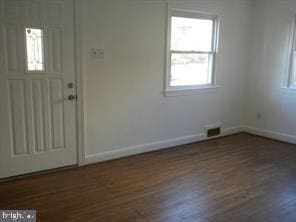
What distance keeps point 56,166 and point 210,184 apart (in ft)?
6.01

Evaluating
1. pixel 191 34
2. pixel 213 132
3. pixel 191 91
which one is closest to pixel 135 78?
pixel 191 91

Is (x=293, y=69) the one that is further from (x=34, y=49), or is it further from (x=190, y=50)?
(x=34, y=49)

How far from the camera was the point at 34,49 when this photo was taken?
3324 millimetres

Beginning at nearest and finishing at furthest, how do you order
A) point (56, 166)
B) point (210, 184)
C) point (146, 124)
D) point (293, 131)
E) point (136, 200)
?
point (136, 200)
point (210, 184)
point (56, 166)
point (146, 124)
point (293, 131)

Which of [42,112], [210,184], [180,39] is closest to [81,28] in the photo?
[42,112]

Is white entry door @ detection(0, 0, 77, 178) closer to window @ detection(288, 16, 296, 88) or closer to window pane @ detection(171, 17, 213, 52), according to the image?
window pane @ detection(171, 17, 213, 52)

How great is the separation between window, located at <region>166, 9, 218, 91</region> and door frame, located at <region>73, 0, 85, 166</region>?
4.38ft

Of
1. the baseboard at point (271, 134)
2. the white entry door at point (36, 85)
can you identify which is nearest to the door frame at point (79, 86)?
the white entry door at point (36, 85)

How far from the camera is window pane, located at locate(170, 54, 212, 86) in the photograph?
14.9 feet

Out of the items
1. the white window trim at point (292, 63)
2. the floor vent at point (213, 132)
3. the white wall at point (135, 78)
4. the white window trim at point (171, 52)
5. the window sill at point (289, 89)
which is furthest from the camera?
the floor vent at point (213, 132)

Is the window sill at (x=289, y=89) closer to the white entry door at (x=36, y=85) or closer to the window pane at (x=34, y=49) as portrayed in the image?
the white entry door at (x=36, y=85)

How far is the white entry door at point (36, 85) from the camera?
319 centimetres

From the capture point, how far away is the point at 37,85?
11.1 feet

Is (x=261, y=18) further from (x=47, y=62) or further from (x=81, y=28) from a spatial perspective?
(x=47, y=62)
